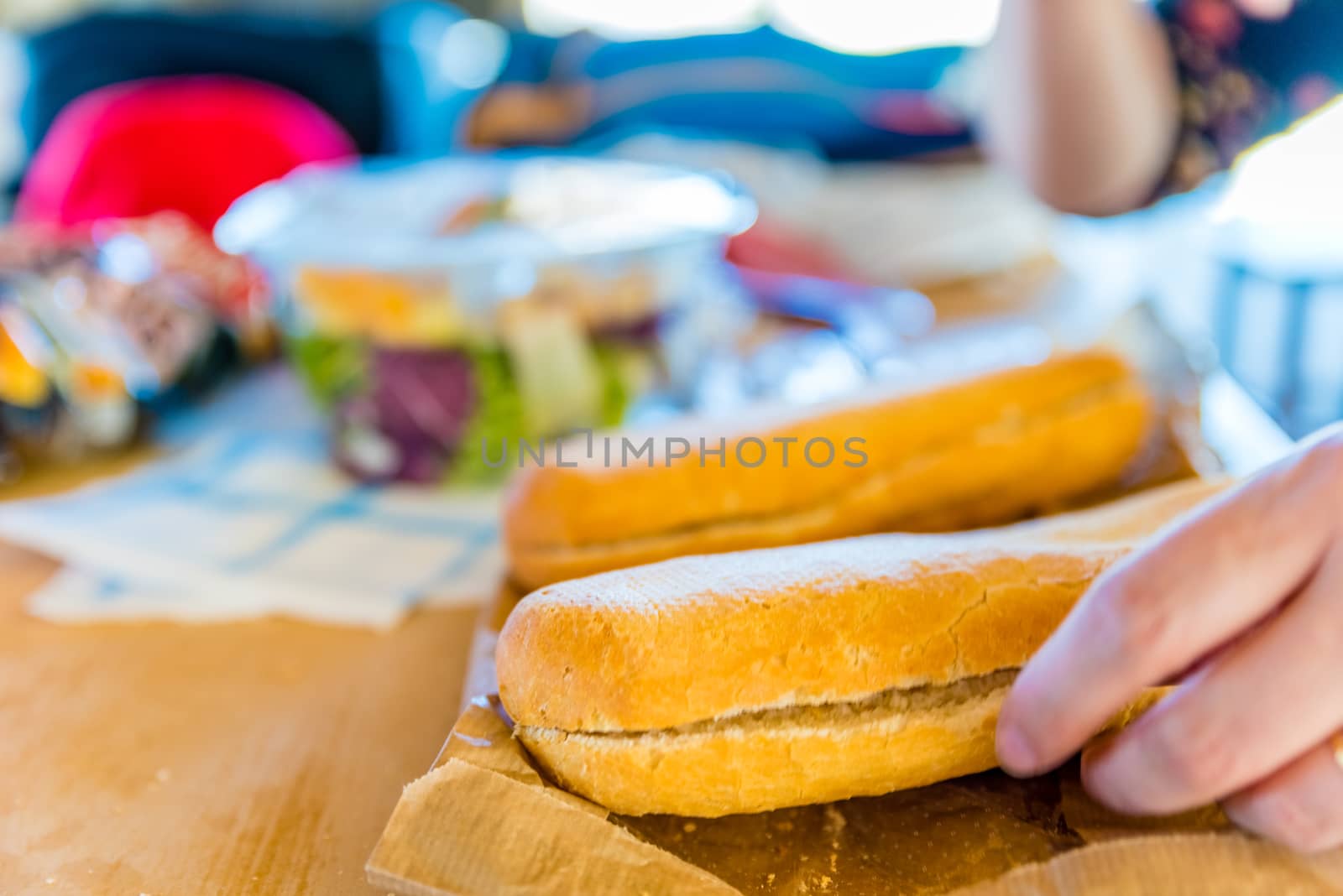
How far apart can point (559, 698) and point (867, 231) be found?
1.50 meters

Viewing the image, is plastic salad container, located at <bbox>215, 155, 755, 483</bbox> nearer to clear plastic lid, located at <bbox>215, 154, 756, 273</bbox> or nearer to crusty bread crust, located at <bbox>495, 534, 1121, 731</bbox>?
clear plastic lid, located at <bbox>215, 154, 756, 273</bbox>

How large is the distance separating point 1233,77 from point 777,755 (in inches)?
30.9

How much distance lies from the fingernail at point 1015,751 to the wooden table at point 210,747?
0.96ft

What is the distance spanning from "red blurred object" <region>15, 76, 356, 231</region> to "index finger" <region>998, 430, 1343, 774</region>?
199 cm

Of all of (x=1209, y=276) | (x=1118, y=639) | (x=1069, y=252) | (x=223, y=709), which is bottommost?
(x=1069, y=252)

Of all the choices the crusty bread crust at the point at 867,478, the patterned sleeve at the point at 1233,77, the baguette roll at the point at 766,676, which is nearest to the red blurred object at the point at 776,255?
the patterned sleeve at the point at 1233,77

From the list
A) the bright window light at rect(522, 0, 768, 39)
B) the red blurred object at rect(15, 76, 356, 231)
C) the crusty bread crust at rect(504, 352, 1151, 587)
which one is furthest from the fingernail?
the bright window light at rect(522, 0, 768, 39)

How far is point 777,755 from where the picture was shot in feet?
1.47

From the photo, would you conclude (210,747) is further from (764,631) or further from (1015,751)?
(1015,751)

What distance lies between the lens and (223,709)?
0.59 metres

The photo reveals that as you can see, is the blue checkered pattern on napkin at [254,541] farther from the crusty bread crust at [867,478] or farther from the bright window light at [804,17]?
the bright window light at [804,17]

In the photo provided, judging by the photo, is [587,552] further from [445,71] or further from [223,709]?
[445,71]

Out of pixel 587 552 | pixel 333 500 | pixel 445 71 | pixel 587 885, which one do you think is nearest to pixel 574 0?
pixel 445 71

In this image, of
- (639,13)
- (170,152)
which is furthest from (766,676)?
(639,13)
